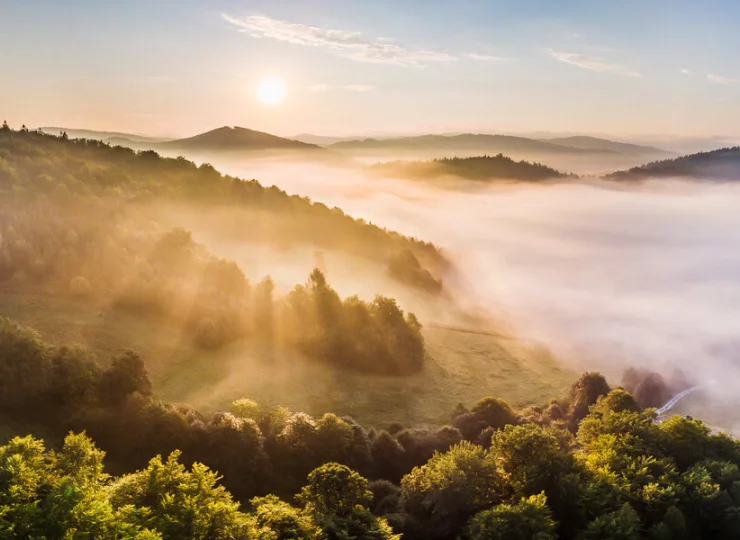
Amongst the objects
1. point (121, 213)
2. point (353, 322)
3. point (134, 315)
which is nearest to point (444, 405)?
point (353, 322)

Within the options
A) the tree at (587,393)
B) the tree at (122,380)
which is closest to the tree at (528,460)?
the tree at (587,393)

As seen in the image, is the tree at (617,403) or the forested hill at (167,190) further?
the forested hill at (167,190)

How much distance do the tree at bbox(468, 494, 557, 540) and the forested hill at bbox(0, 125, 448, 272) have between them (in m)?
97.0

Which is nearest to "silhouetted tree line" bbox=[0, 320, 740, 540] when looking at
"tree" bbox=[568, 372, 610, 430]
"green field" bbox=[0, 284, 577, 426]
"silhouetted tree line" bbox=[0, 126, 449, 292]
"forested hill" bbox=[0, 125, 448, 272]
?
"tree" bbox=[568, 372, 610, 430]

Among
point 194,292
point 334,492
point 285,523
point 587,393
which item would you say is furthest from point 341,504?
point 194,292

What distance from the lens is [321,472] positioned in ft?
151

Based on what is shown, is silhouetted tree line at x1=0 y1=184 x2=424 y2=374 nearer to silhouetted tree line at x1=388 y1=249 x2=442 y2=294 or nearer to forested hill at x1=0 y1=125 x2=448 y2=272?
forested hill at x1=0 y1=125 x2=448 y2=272

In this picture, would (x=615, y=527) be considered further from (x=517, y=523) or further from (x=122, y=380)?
(x=122, y=380)

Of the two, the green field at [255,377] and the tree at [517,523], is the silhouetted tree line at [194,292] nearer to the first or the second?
the green field at [255,377]

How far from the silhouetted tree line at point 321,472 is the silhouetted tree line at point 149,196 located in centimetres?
4784

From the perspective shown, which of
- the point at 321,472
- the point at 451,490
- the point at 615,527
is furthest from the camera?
the point at 451,490

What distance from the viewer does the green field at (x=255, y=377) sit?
76.9 meters

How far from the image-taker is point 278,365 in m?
87.0

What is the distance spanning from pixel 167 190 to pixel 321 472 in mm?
118988
